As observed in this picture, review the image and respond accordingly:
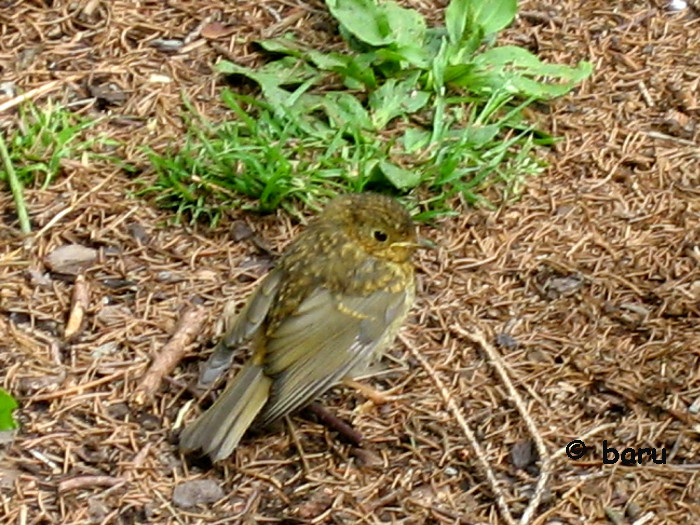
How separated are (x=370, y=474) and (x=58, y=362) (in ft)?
4.52

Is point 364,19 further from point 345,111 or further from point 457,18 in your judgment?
point 345,111

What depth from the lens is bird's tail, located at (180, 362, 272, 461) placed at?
514 centimetres

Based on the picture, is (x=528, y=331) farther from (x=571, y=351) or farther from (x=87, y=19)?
(x=87, y=19)

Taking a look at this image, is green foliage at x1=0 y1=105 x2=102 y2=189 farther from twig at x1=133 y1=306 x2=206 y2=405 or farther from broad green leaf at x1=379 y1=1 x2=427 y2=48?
broad green leaf at x1=379 y1=1 x2=427 y2=48

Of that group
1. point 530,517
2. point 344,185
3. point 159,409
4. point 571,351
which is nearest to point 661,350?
point 571,351

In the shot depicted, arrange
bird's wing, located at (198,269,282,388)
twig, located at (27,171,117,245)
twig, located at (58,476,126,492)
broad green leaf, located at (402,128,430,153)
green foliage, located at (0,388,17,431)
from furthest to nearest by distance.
Answer: 1. broad green leaf, located at (402,128,430,153)
2. twig, located at (27,171,117,245)
3. bird's wing, located at (198,269,282,388)
4. twig, located at (58,476,126,492)
5. green foliage, located at (0,388,17,431)

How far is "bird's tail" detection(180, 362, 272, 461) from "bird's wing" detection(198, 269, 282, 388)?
172 millimetres

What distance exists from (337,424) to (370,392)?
22 centimetres

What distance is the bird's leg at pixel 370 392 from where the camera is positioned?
18.2 feet

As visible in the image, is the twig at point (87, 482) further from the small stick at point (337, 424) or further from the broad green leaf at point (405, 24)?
the broad green leaf at point (405, 24)

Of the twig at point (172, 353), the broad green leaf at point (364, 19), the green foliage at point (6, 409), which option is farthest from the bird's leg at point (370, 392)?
the broad green leaf at point (364, 19)

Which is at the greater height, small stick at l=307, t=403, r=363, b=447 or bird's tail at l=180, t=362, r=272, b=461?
bird's tail at l=180, t=362, r=272, b=461

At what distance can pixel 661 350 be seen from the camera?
5.73 metres

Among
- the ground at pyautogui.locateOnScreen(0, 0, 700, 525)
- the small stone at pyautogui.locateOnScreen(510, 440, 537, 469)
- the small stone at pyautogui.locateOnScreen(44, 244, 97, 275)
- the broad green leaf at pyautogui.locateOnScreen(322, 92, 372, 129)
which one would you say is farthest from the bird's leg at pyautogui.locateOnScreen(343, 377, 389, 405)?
the broad green leaf at pyautogui.locateOnScreen(322, 92, 372, 129)
